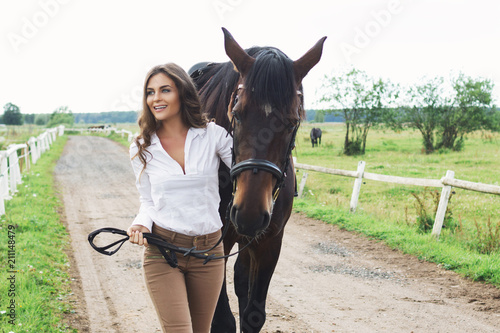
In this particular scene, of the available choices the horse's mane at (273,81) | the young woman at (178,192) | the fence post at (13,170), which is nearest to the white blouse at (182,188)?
the young woman at (178,192)

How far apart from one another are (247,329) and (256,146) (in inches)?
68.2

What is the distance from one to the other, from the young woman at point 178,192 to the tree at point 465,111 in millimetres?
21128

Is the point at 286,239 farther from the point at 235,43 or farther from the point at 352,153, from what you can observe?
the point at 352,153

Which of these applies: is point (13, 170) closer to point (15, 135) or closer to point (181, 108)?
point (181, 108)

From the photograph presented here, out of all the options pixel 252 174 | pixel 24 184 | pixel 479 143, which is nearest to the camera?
pixel 252 174

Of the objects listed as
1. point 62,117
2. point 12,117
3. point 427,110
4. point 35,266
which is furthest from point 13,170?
point 12,117

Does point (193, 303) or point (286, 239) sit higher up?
point (193, 303)

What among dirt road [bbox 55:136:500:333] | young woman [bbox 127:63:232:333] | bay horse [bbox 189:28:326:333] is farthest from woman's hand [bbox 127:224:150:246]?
dirt road [bbox 55:136:500:333]

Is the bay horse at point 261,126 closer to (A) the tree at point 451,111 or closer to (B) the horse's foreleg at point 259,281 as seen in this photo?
(B) the horse's foreleg at point 259,281

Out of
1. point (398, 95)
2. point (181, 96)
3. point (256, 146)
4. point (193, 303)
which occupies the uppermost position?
point (398, 95)

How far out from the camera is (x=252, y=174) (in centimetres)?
196

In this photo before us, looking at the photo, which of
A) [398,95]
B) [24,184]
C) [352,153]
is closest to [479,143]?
[398,95]

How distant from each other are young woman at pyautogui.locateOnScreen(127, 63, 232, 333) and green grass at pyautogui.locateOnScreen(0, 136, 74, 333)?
1.87m

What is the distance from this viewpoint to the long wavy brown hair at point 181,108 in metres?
2.20
